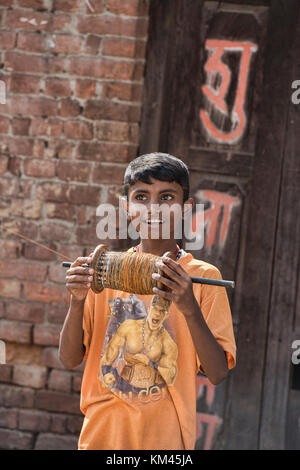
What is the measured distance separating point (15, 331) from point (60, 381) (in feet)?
1.35

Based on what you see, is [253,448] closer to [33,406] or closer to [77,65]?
[33,406]

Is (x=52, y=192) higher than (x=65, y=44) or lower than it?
lower

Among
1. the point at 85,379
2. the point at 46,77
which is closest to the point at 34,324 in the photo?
the point at 85,379

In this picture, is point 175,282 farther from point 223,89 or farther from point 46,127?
point 223,89

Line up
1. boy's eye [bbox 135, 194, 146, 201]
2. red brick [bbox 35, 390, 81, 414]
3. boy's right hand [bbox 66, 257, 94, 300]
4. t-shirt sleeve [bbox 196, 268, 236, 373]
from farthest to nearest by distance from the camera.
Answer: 1. red brick [bbox 35, 390, 81, 414]
2. boy's eye [bbox 135, 194, 146, 201]
3. t-shirt sleeve [bbox 196, 268, 236, 373]
4. boy's right hand [bbox 66, 257, 94, 300]

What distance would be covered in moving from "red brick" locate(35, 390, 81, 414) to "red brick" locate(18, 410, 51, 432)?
4 cm

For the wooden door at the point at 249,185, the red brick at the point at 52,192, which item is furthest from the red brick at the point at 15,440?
the red brick at the point at 52,192

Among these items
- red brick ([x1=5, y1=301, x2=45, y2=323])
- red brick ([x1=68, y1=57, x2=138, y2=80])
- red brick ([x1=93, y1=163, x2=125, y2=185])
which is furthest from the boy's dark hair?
red brick ([x1=5, y1=301, x2=45, y2=323])

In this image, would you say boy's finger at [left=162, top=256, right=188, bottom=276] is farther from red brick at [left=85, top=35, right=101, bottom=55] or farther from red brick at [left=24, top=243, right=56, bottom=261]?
red brick at [left=85, top=35, right=101, bottom=55]

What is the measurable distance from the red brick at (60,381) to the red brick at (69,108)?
1.57m

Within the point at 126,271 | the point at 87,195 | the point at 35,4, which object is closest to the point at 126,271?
the point at 126,271

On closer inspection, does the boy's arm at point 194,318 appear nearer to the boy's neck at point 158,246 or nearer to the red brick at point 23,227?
the boy's neck at point 158,246

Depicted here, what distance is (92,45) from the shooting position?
320 centimetres

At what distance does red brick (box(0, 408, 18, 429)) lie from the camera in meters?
3.21
